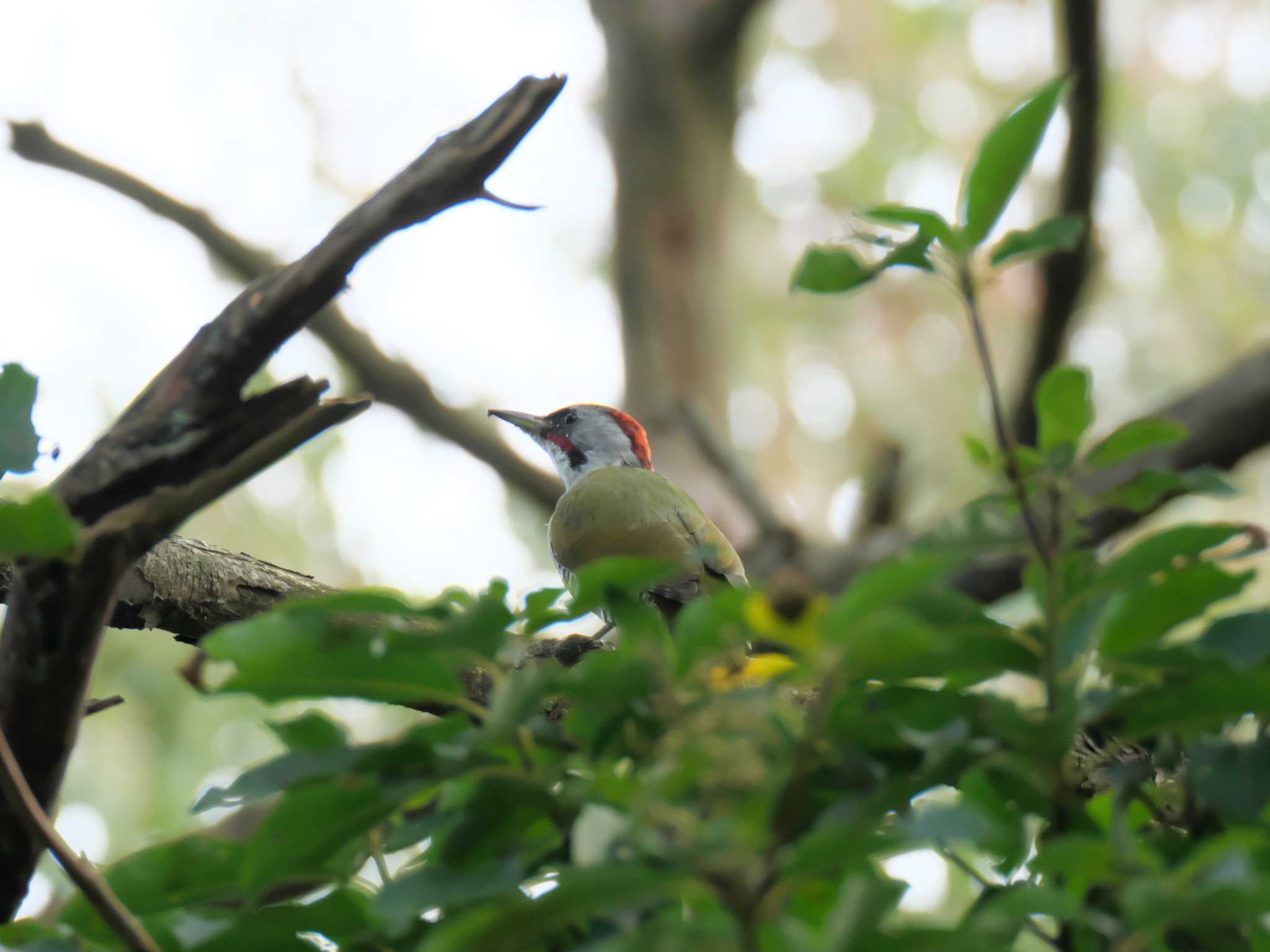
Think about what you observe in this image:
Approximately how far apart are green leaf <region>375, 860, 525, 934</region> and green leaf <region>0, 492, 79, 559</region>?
0.47m

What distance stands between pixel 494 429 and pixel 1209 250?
672 centimetres

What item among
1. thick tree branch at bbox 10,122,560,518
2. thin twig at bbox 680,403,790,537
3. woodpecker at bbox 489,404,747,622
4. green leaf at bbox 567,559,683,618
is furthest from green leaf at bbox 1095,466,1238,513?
thin twig at bbox 680,403,790,537

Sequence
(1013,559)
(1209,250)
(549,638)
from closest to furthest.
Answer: (549,638) → (1013,559) → (1209,250)

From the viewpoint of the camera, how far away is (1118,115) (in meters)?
9.57

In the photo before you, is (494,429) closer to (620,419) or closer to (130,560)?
(620,419)

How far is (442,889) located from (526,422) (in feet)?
18.3

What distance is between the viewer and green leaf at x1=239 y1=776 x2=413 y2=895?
3.72 ft

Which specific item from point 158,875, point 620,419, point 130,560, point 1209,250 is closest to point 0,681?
point 130,560

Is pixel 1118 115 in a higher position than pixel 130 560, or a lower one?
higher

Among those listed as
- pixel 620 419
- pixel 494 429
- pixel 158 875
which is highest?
pixel 494 429

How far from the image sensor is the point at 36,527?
114 cm

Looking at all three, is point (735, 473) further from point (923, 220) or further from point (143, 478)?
point (923, 220)

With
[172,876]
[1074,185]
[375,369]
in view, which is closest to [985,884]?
[172,876]

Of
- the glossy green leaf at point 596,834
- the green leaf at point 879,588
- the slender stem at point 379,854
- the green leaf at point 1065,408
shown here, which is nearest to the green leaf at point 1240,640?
the green leaf at point 1065,408
